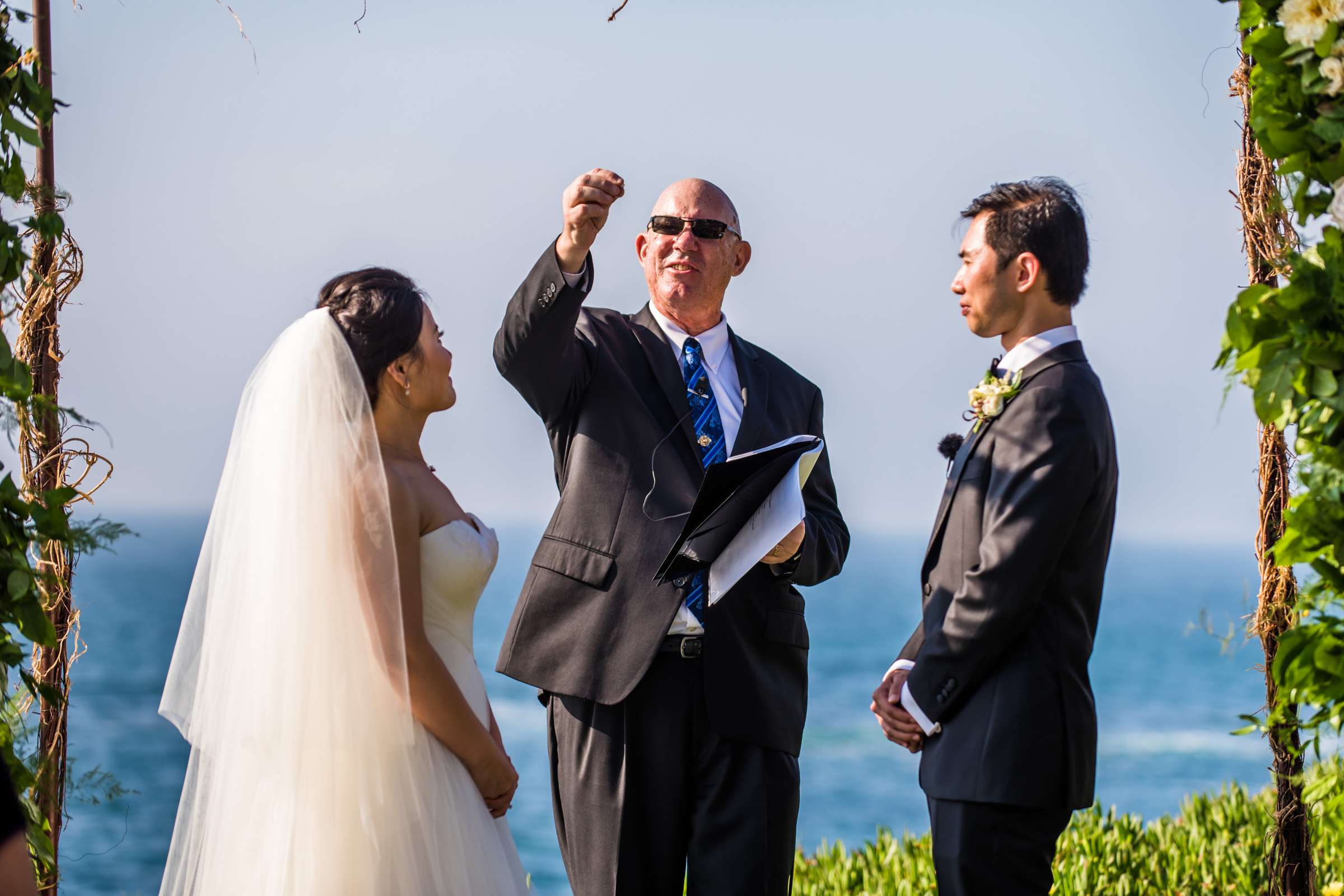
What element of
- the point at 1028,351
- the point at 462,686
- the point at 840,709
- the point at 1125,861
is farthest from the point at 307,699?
the point at 840,709

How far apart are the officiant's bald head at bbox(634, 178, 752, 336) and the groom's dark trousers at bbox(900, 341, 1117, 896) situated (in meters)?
1.08

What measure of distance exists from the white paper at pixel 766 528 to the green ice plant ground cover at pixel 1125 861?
7.83 feet

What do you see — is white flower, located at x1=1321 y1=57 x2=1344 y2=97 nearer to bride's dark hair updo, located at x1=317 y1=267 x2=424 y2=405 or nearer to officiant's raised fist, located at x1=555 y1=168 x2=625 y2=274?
officiant's raised fist, located at x1=555 y1=168 x2=625 y2=274

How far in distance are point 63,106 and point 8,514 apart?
39.2 inches

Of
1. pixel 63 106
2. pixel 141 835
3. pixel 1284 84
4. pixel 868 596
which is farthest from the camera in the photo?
pixel 868 596

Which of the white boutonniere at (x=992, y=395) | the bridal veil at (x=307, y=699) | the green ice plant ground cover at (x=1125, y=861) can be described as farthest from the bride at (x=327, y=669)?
the green ice plant ground cover at (x=1125, y=861)

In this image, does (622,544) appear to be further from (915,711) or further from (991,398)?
(991,398)

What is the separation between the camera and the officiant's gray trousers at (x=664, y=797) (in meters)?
3.44

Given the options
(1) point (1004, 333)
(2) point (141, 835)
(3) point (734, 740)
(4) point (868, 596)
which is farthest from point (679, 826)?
(4) point (868, 596)

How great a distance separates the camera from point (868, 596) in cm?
5788

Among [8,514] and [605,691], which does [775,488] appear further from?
[8,514]

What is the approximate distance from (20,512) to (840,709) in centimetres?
4022

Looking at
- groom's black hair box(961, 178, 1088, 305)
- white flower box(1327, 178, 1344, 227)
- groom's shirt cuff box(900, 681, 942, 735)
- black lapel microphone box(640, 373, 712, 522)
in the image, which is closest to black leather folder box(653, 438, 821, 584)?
black lapel microphone box(640, 373, 712, 522)

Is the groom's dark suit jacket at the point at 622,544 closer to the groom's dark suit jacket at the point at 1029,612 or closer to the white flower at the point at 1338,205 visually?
the groom's dark suit jacket at the point at 1029,612
